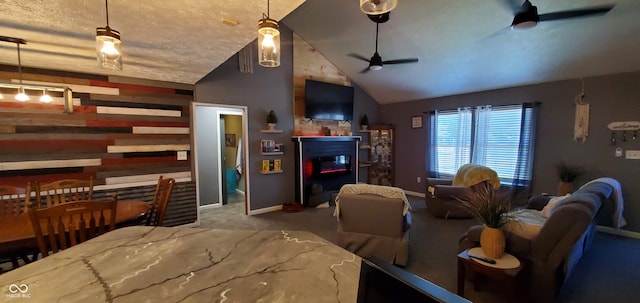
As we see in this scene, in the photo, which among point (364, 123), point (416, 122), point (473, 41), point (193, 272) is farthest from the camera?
point (364, 123)

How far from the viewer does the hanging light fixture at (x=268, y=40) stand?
4.84ft

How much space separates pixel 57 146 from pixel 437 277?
480 centimetres

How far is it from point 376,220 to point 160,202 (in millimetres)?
2276

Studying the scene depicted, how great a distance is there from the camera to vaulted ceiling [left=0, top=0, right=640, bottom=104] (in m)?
1.78

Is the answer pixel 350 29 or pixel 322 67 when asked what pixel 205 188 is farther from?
pixel 350 29

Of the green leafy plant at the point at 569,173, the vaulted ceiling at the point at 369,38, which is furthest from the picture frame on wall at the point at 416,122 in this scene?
the green leafy plant at the point at 569,173

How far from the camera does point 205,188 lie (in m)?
5.36

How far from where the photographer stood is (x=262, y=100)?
4.92 meters

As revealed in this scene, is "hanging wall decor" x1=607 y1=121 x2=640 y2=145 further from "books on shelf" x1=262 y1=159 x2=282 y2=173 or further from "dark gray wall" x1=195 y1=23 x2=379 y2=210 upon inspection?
"books on shelf" x1=262 y1=159 x2=282 y2=173

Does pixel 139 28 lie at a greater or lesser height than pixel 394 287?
greater

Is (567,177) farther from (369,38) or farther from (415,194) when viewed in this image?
(369,38)

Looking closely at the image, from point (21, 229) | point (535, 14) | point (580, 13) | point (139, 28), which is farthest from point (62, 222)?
point (580, 13)

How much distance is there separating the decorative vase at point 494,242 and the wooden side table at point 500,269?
57 millimetres

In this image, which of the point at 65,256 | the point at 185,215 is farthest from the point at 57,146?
the point at 65,256
